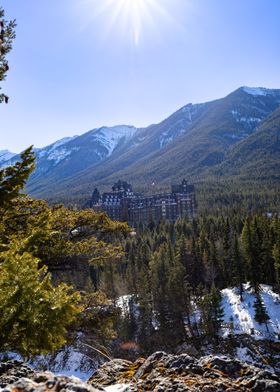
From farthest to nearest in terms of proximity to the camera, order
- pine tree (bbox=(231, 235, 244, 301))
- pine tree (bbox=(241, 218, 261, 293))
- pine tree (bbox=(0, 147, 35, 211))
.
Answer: pine tree (bbox=(231, 235, 244, 301)), pine tree (bbox=(241, 218, 261, 293)), pine tree (bbox=(0, 147, 35, 211))

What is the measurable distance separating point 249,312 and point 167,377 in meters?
64.2

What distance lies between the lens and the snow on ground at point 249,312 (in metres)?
55.9

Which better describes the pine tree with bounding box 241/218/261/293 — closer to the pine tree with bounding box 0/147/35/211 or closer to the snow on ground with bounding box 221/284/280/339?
the snow on ground with bounding box 221/284/280/339

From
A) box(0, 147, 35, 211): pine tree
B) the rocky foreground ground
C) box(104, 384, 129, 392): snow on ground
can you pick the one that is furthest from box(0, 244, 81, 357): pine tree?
box(0, 147, 35, 211): pine tree

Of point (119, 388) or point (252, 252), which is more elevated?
point (119, 388)

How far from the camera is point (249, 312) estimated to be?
6250cm

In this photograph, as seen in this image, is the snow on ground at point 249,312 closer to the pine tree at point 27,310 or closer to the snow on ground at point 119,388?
the pine tree at point 27,310

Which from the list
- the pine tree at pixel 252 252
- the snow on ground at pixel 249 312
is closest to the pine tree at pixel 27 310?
the snow on ground at pixel 249 312

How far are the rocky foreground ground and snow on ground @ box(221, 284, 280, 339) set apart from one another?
5244 cm

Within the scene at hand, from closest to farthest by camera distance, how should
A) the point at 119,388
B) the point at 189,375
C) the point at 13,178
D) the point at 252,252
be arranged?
the point at 119,388, the point at 189,375, the point at 13,178, the point at 252,252

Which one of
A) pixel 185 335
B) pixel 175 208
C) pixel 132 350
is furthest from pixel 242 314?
pixel 175 208

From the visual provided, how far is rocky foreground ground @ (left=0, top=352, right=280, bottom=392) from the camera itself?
11.6 ft

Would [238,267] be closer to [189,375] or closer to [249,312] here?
[249,312]

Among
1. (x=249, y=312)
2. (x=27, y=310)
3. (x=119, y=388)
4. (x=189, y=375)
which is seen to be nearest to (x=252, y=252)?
(x=249, y=312)
